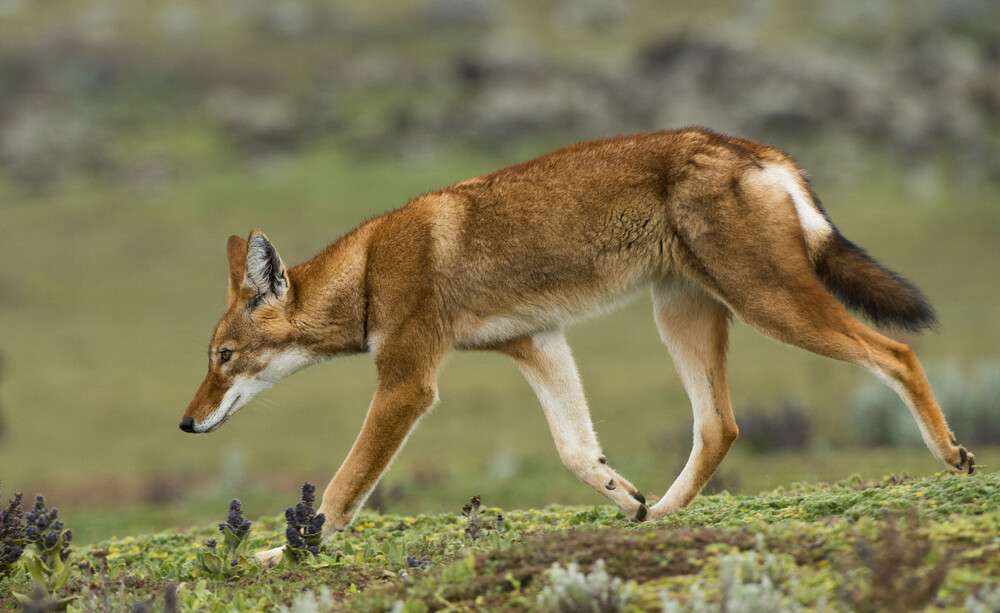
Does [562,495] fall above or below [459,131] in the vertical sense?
below

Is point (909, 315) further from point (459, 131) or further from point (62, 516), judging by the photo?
point (459, 131)

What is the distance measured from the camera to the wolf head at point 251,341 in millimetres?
8055

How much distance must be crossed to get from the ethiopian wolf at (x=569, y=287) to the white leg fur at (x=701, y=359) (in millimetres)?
11

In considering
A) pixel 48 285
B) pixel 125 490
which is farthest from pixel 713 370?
pixel 48 285

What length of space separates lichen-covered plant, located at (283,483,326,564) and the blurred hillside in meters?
38.2

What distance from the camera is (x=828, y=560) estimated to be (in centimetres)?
545

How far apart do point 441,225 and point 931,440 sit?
115 inches

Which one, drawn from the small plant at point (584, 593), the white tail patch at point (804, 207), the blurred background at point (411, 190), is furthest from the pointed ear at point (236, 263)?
the small plant at point (584, 593)

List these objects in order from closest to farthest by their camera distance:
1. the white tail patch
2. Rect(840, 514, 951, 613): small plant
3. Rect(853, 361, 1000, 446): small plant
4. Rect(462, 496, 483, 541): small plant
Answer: Rect(840, 514, 951, 613): small plant → Rect(462, 496, 483, 541): small plant → the white tail patch → Rect(853, 361, 1000, 446): small plant

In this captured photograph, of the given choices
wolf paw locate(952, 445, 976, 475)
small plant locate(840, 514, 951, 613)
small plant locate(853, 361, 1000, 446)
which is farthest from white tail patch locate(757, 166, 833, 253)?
small plant locate(853, 361, 1000, 446)

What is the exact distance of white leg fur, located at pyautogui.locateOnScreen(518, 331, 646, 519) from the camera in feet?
25.6

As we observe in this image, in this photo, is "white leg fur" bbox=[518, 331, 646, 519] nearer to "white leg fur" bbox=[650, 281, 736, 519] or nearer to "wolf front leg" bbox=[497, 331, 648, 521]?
"wolf front leg" bbox=[497, 331, 648, 521]

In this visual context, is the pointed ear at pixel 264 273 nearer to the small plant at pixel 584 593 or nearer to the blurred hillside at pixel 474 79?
the small plant at pixel 584 593

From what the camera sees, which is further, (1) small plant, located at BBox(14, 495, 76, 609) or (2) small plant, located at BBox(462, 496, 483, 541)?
(2) small plant, located at BBox(462, 496, 483, 541)
